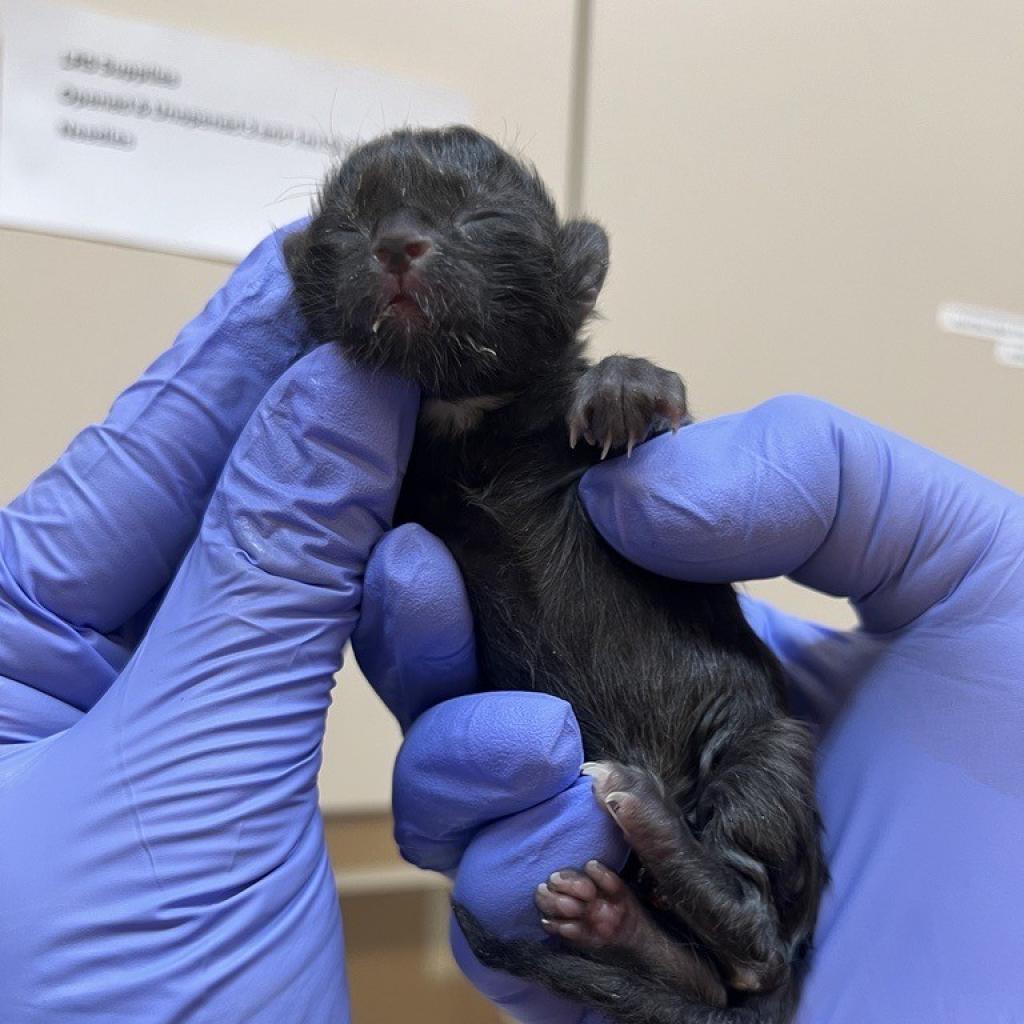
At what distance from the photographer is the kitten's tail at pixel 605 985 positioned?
0.99 metres

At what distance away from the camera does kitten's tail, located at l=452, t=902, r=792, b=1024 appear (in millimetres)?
991

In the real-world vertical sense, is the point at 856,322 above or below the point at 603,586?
above

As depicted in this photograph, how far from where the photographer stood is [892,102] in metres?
2.05

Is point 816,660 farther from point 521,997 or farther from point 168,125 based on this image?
point 168,125

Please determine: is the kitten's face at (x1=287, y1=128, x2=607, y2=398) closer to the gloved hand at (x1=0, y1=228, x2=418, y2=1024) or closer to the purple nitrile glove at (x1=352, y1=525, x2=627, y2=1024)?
the gloved hand at (x1=0, y1=228, x2=418, y2=1024)

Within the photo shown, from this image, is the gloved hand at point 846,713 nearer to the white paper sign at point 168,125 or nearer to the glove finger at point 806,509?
the glove finger at point 806,509

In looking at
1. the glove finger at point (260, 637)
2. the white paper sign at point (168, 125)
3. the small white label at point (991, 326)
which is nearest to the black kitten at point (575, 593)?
the glove finger at point (260, 637)

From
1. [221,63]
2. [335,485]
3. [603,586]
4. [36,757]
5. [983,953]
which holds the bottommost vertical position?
[983,953]

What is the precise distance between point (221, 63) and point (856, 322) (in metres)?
1.41

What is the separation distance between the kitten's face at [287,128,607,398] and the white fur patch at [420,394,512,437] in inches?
1.5

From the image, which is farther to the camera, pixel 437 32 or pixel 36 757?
pixel 437 32

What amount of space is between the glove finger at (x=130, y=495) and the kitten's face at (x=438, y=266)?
0.11 meters

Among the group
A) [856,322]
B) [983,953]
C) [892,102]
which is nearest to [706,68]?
[892,102]

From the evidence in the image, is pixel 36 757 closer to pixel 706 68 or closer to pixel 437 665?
pixel 437 665
